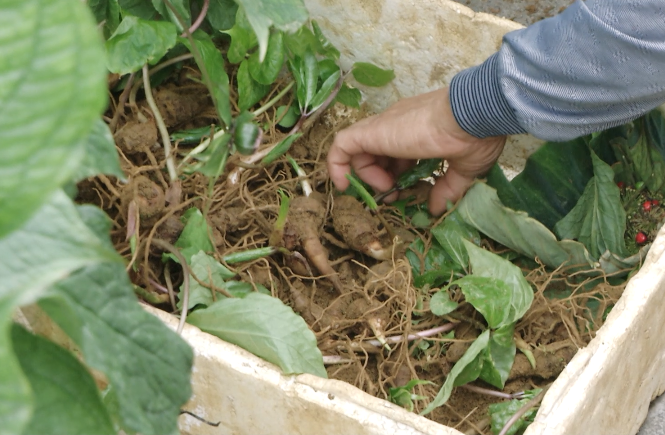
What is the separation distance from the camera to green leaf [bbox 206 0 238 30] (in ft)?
2.84

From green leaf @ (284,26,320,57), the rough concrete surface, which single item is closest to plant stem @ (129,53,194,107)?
green leaf @ (284,26,320,57)

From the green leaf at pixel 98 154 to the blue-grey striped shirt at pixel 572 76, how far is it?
471 millimetres

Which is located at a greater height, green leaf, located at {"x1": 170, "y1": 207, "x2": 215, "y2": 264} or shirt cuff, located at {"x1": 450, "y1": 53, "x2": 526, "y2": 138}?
shirt cuff, located at {"x1": 450, "y1": 53, "x2": 526, "y2": 138}

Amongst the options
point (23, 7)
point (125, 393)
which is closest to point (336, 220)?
point (125, 393)

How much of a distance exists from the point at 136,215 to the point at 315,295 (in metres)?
0.21

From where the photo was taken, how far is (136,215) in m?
0.72

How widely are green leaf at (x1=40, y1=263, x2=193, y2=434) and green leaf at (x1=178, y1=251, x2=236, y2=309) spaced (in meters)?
0.31

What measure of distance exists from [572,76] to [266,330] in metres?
0.38

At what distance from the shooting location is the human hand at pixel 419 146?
818 millimetres

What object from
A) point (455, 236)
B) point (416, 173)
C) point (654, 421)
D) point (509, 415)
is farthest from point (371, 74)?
point (654, 421)

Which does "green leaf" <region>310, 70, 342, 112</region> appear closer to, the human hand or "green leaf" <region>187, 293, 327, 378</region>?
the human hand

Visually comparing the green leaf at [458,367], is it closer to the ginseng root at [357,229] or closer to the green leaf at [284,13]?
the ginseng root at [357,229]

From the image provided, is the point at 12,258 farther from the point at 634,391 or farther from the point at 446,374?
the point at 634,391

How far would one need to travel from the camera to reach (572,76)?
2.33 ft
